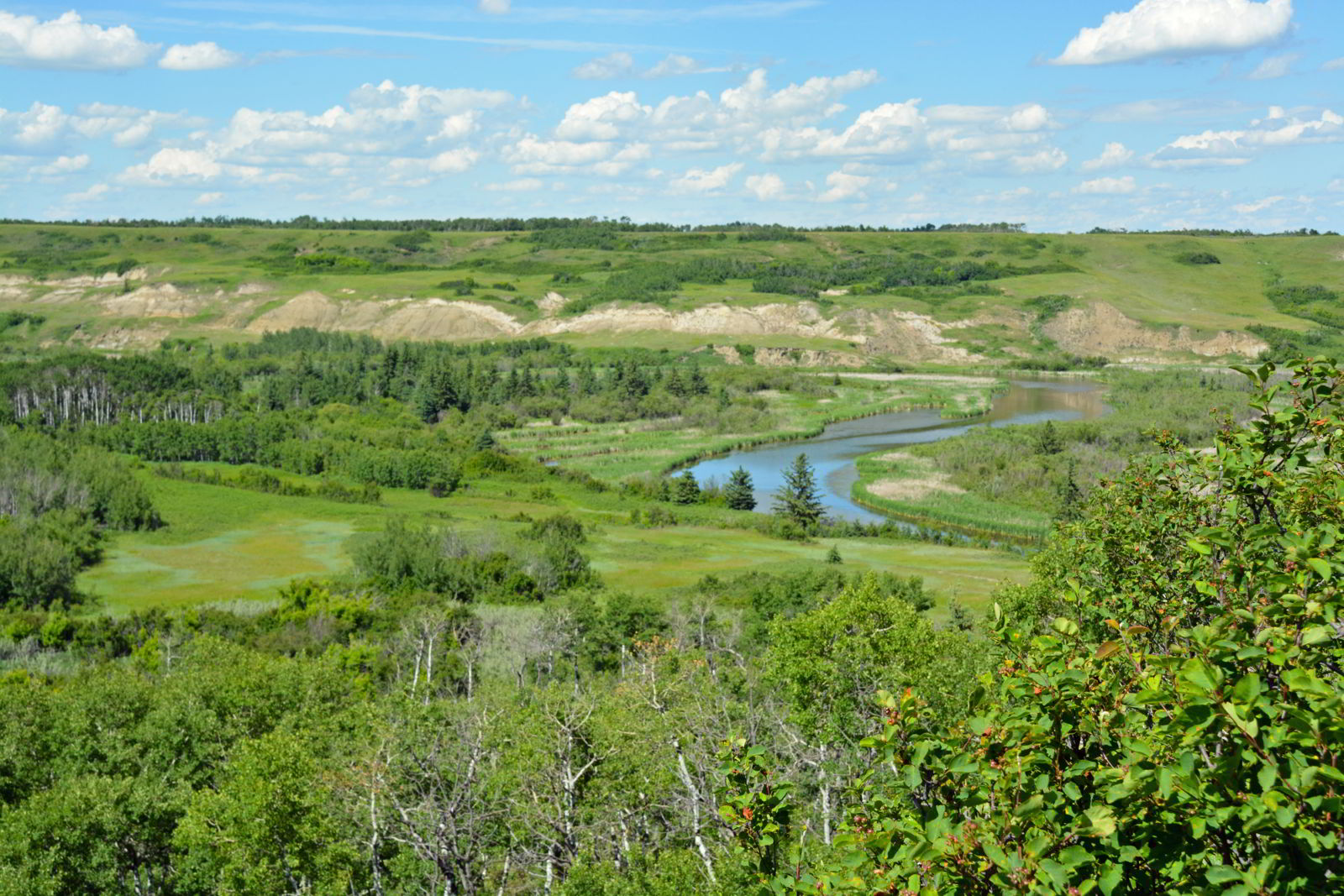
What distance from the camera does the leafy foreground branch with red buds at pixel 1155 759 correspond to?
5.60 meters

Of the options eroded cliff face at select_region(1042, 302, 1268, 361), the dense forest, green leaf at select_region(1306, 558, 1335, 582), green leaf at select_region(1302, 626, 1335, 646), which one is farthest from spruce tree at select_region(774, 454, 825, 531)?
eroded cliff face at select_region(1042, 302, 1268, 361)

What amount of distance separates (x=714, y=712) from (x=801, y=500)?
60.2 m

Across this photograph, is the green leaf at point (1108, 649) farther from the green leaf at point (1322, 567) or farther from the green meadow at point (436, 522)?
the green meadow at point (436, 522)

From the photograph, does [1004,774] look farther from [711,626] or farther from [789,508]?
[789,508]

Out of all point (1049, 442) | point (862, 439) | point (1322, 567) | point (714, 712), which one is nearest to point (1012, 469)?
point (1049, 442)

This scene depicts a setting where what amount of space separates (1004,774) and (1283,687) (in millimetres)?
1655

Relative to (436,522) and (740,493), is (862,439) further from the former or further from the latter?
(436,522)

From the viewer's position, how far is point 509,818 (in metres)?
22.8

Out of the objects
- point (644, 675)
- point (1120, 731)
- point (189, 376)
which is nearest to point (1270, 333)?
point (189, 376)

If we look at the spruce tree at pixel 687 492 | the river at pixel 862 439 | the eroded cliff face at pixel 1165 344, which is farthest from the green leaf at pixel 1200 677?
the eroded cliff face at pixel 1165 344

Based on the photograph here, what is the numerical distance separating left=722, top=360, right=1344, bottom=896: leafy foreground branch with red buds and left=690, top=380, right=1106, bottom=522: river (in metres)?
81.8

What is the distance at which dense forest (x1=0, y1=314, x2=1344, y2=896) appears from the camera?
631 cm

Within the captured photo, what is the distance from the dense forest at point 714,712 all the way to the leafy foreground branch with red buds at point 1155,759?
29 mm

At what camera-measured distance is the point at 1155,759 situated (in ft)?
21.6
